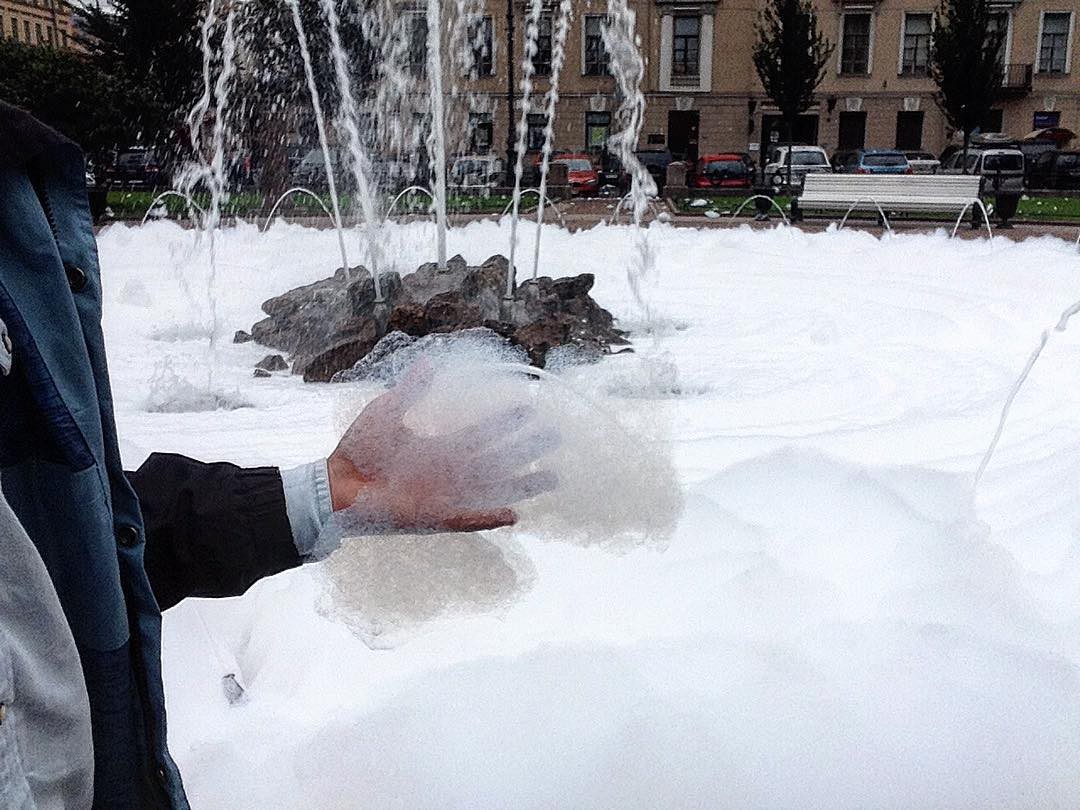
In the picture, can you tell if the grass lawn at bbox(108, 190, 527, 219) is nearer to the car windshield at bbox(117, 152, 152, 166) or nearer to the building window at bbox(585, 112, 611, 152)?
the car windshield at bbox(117, 152, 152, 166)

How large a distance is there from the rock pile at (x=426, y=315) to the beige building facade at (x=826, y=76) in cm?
2846

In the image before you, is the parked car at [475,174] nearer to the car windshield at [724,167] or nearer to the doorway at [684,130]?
the car windshield at [724,167]

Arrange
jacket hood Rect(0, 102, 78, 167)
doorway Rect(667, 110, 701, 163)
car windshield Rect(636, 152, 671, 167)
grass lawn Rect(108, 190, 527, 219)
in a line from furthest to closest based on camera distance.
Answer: doorway Rect(667, 110, 701, 163) < car windshield Rect(636, 152, 671, 167) < grass lawn Rect(108, 190, 527, 219) < jacket hood Rect(0, 102, 78, 167)

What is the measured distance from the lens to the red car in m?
23.0

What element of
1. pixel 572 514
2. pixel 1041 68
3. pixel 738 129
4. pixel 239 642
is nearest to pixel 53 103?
pixel 239 642

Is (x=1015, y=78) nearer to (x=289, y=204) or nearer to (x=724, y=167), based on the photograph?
(x=724, y=167)

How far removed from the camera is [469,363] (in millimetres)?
1520

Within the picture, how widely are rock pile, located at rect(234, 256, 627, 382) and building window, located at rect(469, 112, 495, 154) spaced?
86.7 feet

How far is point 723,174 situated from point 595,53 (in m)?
12.8

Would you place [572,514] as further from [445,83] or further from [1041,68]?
[1041,68]

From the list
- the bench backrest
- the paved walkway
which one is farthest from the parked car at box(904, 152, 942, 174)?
the bench backrest

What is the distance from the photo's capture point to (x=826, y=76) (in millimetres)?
35000

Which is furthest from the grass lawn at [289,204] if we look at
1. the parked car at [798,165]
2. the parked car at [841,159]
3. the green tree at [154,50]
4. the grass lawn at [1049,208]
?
the parked car at [841,159]

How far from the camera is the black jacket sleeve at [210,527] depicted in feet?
4.22
